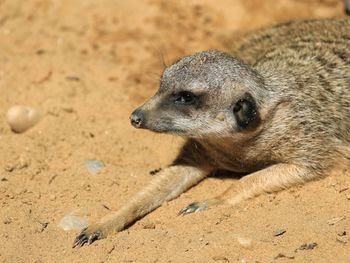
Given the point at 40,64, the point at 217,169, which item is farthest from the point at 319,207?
the point at 40,64

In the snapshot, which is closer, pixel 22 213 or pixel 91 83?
pixel 22 213

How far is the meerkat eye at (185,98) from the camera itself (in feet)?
12.1

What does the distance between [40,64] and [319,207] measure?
2.71 m

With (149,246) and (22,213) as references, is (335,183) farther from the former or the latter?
(22,213)

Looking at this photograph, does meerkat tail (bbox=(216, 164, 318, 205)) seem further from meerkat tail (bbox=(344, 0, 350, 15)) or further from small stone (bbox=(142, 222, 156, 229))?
meerkat tail (bbox=(344, 0, 350, 15))

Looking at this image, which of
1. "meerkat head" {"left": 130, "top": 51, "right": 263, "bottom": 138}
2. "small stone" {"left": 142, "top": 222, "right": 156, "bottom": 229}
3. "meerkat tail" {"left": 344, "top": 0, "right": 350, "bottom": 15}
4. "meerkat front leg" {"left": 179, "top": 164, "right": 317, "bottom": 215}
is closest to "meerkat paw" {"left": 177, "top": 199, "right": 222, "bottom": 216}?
"meerkat front leg" {"left": 179, "top": 164, "right": 317, "bottom": 215}

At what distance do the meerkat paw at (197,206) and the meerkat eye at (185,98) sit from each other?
0.58 m

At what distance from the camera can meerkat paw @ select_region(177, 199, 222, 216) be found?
3.74 m

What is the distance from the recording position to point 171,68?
3.84m

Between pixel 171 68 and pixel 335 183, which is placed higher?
pixel 171 68

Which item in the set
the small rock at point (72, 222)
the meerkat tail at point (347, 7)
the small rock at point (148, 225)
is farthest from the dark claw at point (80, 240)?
the meerkat tail at point (347, 7)

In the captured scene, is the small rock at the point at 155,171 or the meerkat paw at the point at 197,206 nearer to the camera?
the meerkat paw at the point at 197,206

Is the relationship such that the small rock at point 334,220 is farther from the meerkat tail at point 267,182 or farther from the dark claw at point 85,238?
the dark claw at point 85,238

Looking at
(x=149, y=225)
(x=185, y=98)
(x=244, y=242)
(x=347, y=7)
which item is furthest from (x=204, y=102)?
(x=347, y=7)
